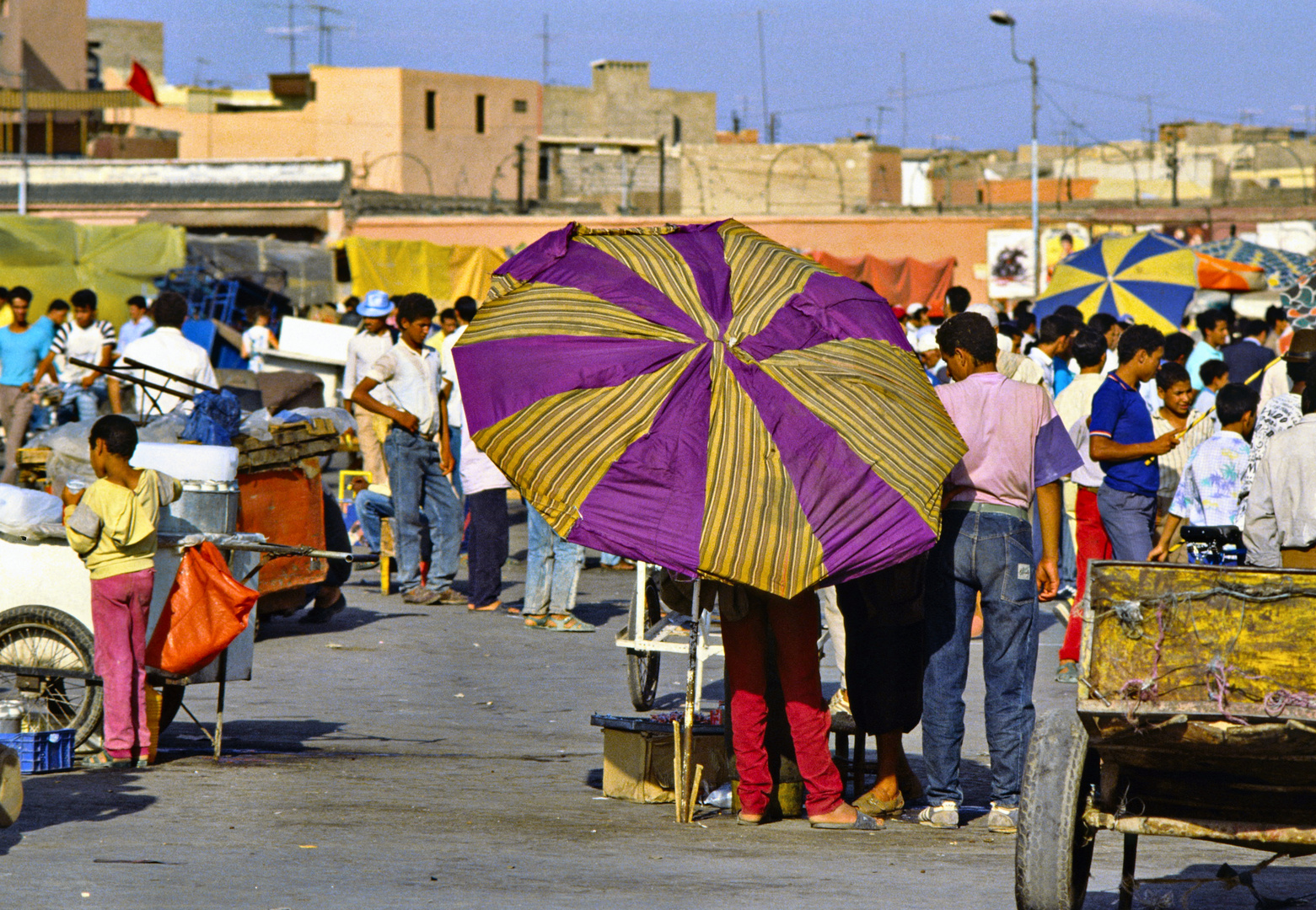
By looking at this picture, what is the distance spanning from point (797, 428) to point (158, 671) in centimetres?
311

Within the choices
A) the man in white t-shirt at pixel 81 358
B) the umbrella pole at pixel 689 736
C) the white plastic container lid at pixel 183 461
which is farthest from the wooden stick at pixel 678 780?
the man in white t-shirt at pixel 81 358

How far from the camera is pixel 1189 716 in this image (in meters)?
4.23

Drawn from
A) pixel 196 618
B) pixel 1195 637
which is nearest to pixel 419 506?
pixel 196 618

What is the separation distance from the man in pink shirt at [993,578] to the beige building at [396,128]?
46.4m

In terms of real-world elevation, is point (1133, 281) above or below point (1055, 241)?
below

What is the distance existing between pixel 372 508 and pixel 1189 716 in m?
8.99

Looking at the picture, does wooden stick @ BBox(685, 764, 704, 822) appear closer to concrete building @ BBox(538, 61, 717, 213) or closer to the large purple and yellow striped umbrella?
the large purple and yellow striped umbrella

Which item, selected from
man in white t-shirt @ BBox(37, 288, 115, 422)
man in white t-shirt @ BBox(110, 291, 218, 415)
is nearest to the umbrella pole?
man in white t-shirt @ BBox(110, 291, 218, 415)

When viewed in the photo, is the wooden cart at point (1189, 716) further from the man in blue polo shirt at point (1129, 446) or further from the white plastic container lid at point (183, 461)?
the white plastic container lid at point (183, 461)

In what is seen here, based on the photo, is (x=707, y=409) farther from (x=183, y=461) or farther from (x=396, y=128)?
(x=396, y=128)

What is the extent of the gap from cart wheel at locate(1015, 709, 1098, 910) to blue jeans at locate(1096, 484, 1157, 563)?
15.1 feet

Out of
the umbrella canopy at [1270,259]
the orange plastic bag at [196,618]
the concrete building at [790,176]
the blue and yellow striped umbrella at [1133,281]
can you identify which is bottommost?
the orange plastic bag at [196,618]

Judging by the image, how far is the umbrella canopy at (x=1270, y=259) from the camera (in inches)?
781

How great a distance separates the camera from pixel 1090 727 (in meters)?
4.30
